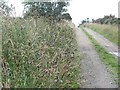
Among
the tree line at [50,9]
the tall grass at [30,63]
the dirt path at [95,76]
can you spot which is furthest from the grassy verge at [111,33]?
the tall grass at [30,63]

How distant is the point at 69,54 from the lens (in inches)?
332

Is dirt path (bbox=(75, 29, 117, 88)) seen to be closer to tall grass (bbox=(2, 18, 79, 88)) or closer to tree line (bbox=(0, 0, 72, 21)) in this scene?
tall grass (bbox=(2, 18, 79, 88))

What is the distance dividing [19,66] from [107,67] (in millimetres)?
3672

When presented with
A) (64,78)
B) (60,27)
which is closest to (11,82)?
(64,78)

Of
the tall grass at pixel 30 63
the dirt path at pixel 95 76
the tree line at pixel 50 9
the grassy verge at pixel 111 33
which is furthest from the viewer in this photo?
the grassy verge at pixel 111 33

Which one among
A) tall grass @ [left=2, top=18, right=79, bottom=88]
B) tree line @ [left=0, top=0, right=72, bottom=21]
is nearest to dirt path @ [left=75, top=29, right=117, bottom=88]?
tall grass @ [left=2, top=18, right=79, bottom=88]

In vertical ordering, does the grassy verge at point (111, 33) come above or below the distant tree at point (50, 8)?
below

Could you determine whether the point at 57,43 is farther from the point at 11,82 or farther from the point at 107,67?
the point at 11,82

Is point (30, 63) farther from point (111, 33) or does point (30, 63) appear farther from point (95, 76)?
point (111, 33)

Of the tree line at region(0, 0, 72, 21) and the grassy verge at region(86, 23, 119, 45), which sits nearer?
the tree line at region(0, 0, 72, 21)

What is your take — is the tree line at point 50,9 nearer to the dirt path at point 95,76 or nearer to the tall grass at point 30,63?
the dirt path at point 95,76

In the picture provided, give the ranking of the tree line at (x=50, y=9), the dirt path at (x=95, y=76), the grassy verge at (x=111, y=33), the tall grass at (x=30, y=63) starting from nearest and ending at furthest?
the tall grass at (x=30, y=63), the dirt path at (x=95, y=76), the tree line at (x=50, y=9), the grassy verge at (x=111, y=33)

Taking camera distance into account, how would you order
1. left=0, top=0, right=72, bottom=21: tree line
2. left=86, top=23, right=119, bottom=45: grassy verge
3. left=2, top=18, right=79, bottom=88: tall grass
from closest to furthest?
1. left=2, top=18, right=79, bottom=88: tall grass
2. left=0, top=0, right=72, bottom=21: tree line
3. left=86, top=23, right=119, bottom=45: grassy verge

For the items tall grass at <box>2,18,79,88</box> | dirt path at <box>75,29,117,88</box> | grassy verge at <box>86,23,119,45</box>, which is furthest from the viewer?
grassy verge at <box>86,23,119,45</box>
